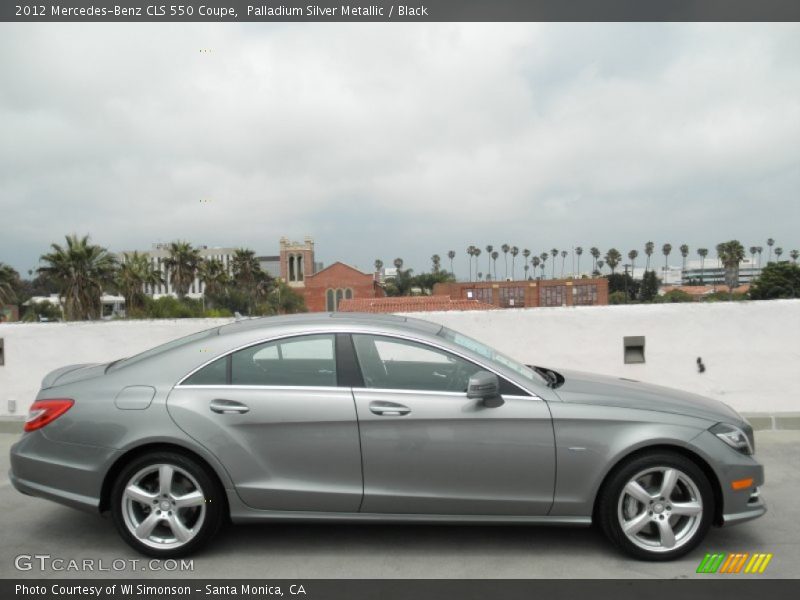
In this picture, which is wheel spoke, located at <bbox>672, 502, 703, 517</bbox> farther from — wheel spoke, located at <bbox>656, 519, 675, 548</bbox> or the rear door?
the rear door

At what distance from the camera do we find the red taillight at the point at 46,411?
12.6 ft

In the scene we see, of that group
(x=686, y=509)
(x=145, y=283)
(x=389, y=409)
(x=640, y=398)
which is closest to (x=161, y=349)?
(x=389, y=409)

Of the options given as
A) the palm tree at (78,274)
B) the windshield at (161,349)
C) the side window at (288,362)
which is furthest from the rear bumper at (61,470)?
the palm tree at (78,274)

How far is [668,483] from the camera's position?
3.64 m

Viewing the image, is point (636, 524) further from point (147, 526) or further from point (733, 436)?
point (147, 526)

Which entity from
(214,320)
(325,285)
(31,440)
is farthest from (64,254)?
(325,285)

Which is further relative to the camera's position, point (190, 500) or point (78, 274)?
point (78, 274)

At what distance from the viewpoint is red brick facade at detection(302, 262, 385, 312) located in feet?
422

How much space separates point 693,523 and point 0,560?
13.2 feet

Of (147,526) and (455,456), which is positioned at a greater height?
(455,456)

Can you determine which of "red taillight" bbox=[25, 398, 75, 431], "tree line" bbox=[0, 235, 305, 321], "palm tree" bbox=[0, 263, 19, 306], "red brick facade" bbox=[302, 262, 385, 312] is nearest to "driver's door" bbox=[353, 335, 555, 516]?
"red taillight" bbox=[25, 398, 75, 431]

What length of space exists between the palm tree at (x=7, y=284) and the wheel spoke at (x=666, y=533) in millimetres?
60720

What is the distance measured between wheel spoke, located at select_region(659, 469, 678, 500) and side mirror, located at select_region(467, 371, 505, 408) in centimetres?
101

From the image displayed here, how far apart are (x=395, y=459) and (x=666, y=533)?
158 cm
